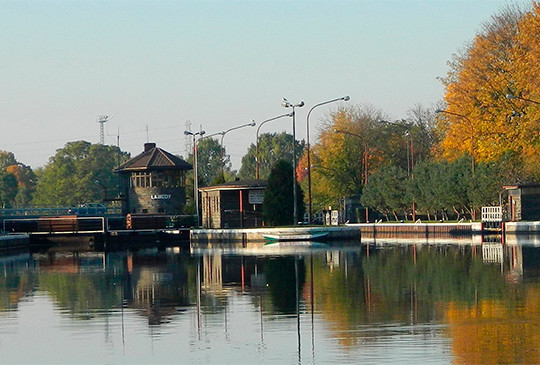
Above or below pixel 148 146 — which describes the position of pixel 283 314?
below

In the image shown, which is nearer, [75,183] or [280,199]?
[280,199]

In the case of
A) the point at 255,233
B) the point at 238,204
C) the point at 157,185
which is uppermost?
the point at 157,185

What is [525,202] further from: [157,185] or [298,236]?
[157,185]

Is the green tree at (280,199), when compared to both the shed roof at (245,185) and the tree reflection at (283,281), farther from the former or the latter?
the tree reflection at (283,281)

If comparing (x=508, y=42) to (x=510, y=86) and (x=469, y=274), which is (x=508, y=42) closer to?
(x=510, y=86)

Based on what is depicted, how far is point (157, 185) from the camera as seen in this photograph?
11319 centimetres

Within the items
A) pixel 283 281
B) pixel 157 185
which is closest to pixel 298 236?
pixel 157 185

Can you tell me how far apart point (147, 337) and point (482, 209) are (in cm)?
6363

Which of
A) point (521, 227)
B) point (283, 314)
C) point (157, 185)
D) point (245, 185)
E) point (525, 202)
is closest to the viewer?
point (283, 314)

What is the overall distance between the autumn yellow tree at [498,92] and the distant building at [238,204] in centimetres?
1628

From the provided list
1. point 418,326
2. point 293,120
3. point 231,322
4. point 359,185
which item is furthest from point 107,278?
point 359,185

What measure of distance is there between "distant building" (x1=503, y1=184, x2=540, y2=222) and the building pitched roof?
136ft

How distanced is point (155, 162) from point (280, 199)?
2940 centimetres

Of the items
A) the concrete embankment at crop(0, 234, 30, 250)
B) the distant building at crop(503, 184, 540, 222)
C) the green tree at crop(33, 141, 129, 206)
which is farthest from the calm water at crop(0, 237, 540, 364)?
the green tree at crop(33, 141, 129, 206)
